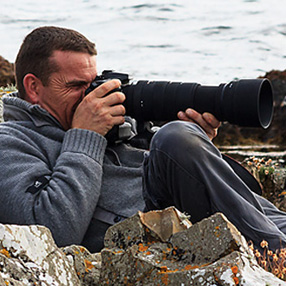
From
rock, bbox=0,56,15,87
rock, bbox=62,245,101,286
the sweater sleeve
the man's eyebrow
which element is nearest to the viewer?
rock, bbox=62,245,101,286

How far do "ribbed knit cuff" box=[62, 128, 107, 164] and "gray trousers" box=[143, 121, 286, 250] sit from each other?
0.55 metres

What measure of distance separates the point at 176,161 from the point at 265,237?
0.49 metres

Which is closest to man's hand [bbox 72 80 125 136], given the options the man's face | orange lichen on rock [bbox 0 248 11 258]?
the man's face

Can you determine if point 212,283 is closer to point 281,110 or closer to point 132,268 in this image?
point 132,268

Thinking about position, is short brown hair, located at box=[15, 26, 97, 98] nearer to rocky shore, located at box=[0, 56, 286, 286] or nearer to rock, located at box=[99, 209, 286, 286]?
rocky shore, located at box=[0, 56, 286, 286]

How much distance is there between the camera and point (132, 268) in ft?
6.61

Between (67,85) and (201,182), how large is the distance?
125 centimetres

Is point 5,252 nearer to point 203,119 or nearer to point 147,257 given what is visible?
point 147,257

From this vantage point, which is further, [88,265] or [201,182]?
[201,182]

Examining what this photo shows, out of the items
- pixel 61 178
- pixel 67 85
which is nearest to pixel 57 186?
pixel 61 178

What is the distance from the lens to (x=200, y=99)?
3.29 m

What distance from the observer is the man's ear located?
359 cm

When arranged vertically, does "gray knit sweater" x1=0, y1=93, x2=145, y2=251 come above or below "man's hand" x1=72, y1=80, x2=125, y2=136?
below

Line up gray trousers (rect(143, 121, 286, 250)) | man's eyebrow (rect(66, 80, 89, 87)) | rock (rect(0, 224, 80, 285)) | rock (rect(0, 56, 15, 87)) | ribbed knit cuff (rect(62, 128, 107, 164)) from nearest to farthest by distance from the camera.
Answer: rock (rect(0, 224, 80, 285))
gray trousers (rect(143, 121, 286, 250))
ribbed knit cuff (rect(62, 128, 107, 164))
man's eyebrow (rect(66, 80, 89, 87))
rock (rect(0, 56, 15, 87))
